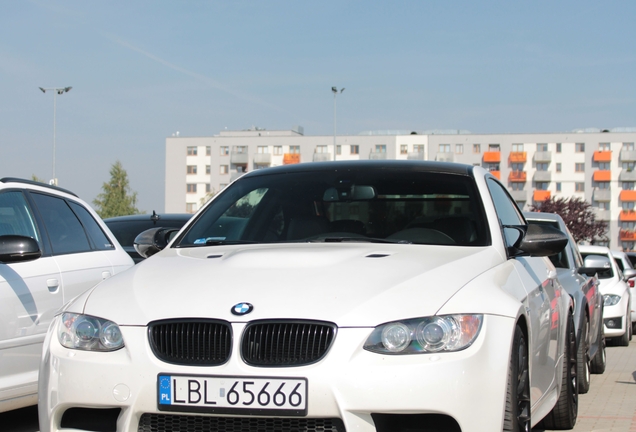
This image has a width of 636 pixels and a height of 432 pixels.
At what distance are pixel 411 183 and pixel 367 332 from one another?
1909mm

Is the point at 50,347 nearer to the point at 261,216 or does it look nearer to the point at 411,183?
the point at 261,216

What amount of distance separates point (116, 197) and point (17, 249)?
101333 mm

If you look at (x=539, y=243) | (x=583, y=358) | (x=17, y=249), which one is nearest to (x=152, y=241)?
(x=17, y=249)

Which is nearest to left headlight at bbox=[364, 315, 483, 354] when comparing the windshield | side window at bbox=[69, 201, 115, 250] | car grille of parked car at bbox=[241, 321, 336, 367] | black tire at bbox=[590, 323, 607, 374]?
car grille of parked car at bbox=[241, 321, 336, 367]

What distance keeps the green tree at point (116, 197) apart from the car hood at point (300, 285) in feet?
331

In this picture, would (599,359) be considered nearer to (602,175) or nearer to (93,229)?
(93,229)

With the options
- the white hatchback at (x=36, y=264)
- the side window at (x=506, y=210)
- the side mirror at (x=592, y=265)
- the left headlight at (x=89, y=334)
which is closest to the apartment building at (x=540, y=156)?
the side mirror at (x=592, y=265)

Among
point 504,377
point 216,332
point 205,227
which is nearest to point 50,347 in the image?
point 216,332

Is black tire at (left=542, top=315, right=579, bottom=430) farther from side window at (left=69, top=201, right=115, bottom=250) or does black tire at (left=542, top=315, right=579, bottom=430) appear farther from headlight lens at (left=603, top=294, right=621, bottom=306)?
headlight lens at (left=603, top=294, right=621, bottom=306)

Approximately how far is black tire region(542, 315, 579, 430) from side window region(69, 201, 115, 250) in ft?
11.2

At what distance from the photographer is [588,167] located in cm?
10931

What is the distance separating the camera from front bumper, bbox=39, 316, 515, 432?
3562 mm

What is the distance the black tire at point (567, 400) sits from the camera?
5950mm

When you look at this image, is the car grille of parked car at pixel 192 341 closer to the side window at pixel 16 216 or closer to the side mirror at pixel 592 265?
the side window at pixel 16 216
